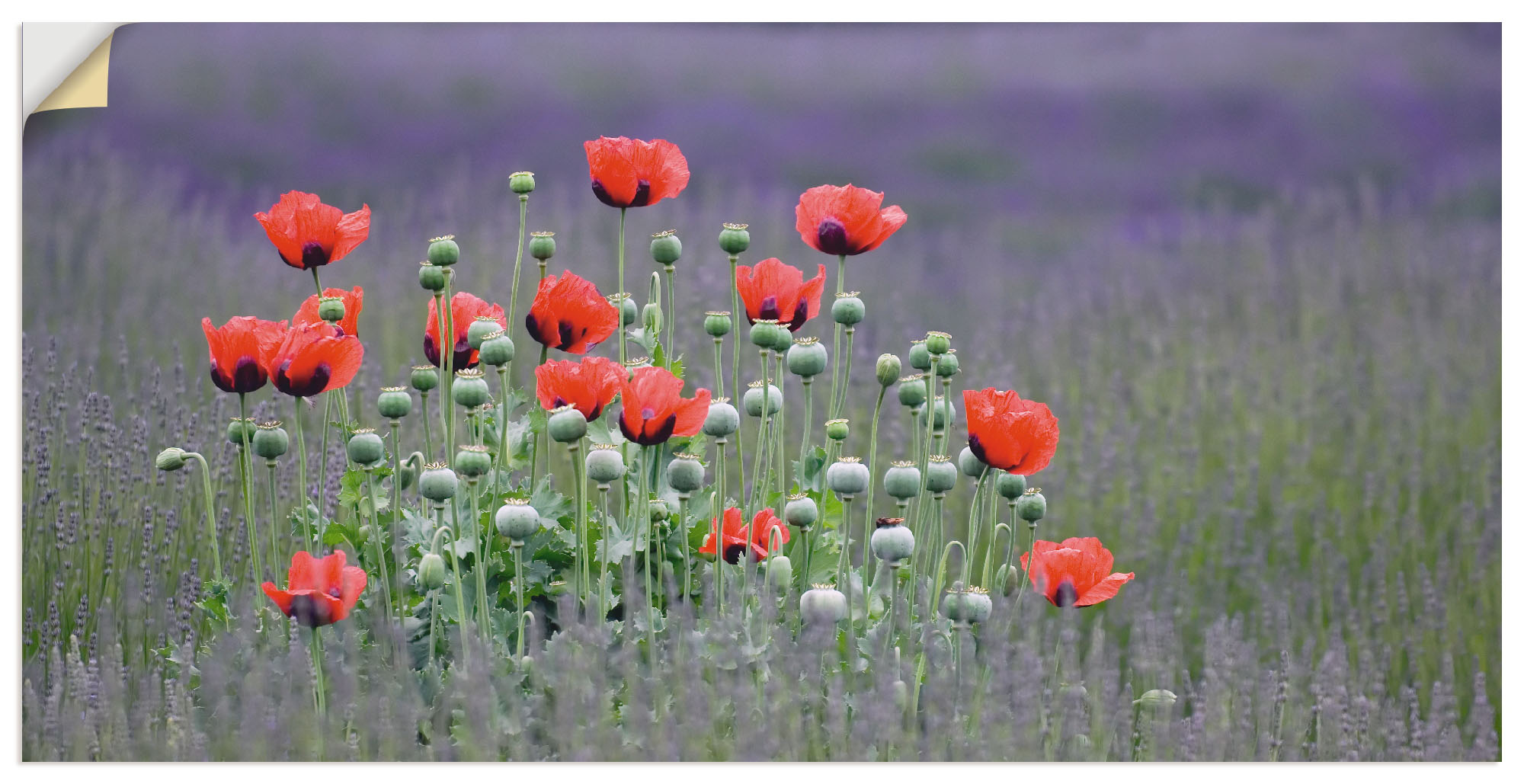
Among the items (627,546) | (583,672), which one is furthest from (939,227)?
(583,672)

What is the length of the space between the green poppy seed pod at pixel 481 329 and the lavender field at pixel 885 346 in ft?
0.94

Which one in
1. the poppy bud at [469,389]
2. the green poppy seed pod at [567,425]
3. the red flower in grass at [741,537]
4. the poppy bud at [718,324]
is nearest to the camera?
the green poppy seed pod at [567,425]

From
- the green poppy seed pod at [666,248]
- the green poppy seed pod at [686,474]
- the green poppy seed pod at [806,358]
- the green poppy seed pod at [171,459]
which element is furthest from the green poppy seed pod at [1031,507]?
the green poppy seed pod at [171,459]

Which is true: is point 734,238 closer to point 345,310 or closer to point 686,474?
point 686,474

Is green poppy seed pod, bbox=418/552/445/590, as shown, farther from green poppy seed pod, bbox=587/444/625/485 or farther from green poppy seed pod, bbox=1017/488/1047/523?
green poppy seed pod, bbox=1017/488/1047/523

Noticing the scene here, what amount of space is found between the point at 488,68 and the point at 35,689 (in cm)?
129

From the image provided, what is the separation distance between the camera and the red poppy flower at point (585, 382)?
5.97 feet

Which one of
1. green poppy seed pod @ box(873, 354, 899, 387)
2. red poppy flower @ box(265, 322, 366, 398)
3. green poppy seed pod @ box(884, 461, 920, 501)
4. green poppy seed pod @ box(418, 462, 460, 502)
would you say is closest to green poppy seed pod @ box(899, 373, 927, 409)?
green poppy seed pod @ box(873, 354, 899, 387)

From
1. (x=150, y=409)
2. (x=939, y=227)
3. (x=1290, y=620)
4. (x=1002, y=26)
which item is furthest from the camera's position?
(x=939, y=227)

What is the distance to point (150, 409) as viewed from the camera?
107 inches

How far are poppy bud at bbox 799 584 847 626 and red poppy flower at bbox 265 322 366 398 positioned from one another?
2.15 feet

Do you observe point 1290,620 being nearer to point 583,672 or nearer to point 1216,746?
point 1216,746

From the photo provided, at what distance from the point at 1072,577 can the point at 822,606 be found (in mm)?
396

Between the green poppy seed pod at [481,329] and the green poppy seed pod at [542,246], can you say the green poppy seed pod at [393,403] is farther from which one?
the green poppy seed pod at [542,246]
